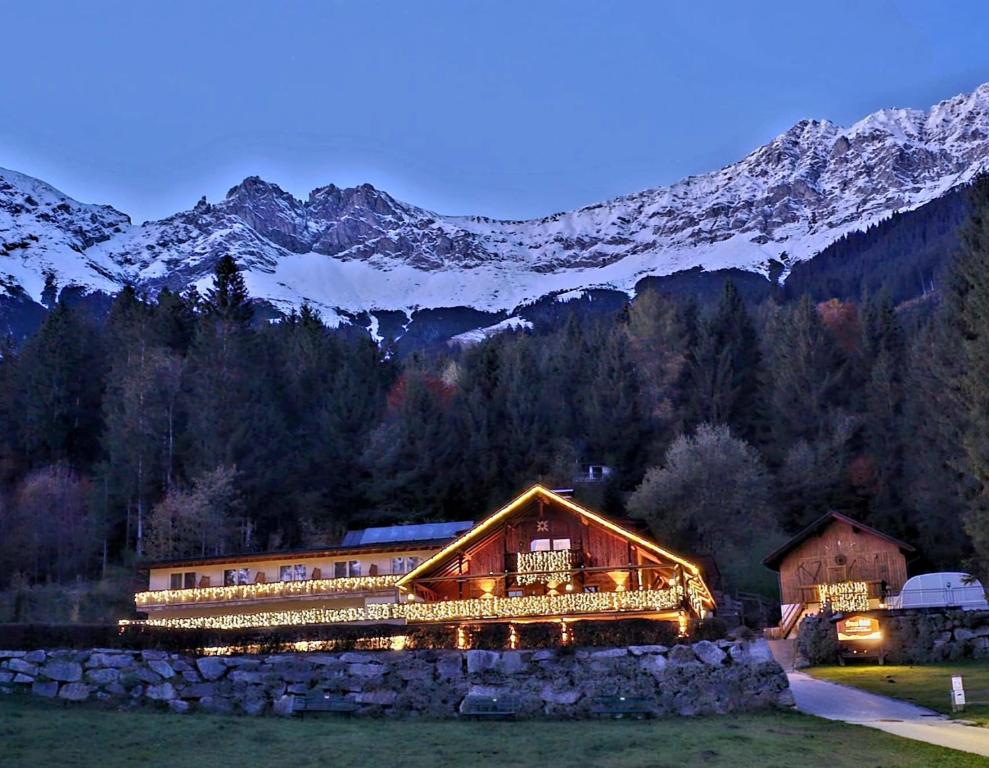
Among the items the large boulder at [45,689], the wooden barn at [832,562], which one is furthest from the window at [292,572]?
the large boulder at [45,689]

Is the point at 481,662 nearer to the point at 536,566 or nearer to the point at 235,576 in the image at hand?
the point at 536,566

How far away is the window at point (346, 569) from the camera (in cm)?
4962

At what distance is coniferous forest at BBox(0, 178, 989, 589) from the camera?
57.1m

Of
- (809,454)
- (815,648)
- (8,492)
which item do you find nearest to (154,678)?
(815,648)

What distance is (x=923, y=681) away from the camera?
3266 cm

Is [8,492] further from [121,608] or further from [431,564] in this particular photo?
[431,564]

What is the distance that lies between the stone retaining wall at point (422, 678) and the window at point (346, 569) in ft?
70.6

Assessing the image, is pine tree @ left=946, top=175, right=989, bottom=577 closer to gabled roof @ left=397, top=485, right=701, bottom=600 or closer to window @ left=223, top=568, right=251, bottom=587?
gabled roof @ left=397, top=485, right=701, bottom=600

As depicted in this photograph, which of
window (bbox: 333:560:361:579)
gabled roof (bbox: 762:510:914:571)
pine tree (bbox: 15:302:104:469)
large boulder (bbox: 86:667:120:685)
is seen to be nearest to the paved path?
gabled roof (bbox: 762:510:914:571)

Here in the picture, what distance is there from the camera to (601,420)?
66375 mm

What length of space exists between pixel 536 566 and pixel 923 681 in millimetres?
13465

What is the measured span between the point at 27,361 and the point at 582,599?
48255mm

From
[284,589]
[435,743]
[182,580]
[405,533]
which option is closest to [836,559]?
A: [405,533]

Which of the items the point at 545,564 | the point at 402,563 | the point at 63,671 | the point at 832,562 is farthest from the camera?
the point at 402,563
